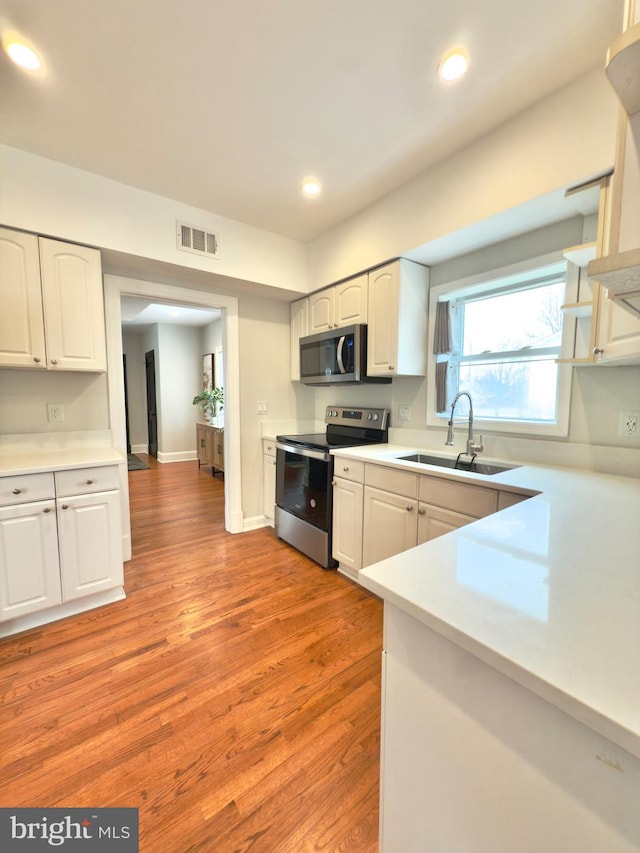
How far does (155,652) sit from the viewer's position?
6.05 ft

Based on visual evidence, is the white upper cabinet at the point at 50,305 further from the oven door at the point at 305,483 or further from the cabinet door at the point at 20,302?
the oven door at the point at 305,483

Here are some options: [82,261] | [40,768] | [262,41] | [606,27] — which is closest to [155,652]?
[40,768]

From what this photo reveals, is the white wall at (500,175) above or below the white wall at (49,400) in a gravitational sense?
above

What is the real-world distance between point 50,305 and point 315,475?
6.74ft

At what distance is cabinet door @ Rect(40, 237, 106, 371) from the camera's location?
2.20 m

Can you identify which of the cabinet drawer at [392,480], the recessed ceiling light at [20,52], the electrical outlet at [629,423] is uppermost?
the recessed ceiling light at [20,52]

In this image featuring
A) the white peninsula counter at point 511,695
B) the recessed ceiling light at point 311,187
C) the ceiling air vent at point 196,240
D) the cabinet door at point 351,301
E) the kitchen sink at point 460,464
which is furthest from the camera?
the cabinet door at point 351,301

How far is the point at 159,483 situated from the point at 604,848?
17.5 feet

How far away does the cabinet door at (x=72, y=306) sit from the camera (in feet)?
7.22

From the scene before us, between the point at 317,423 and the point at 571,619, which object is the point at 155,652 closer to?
the point at 571,619

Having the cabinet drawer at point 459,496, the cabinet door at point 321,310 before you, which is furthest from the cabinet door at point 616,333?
the cabinet door at point 321,310

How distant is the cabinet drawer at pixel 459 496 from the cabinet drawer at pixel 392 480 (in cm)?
7

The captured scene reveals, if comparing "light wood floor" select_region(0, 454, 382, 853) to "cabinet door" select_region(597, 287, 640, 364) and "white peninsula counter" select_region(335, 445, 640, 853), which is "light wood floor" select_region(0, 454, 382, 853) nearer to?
"white peninsula counter" select_region(335, 445, 640, 853)

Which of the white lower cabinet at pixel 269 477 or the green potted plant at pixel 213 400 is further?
the green potted plant at pixel 213 400
